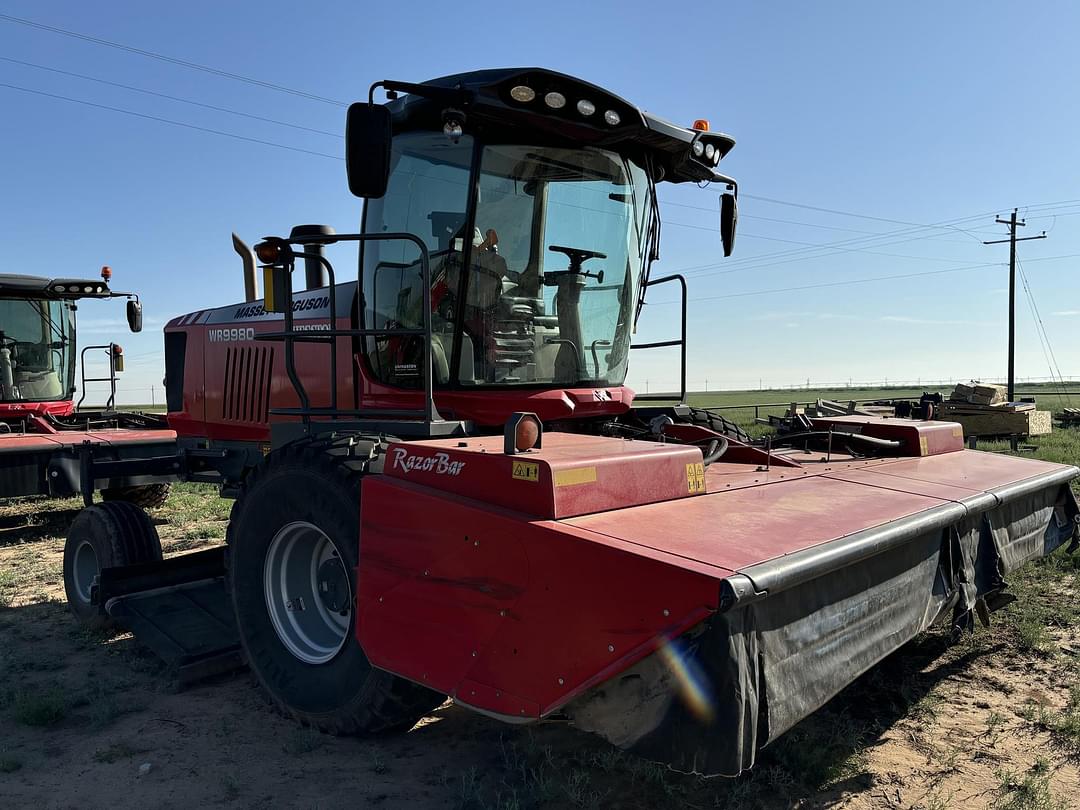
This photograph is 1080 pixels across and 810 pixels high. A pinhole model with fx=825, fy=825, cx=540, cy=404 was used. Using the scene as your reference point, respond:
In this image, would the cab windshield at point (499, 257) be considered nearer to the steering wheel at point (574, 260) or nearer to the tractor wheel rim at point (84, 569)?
the steering wheel at point (574, 260)

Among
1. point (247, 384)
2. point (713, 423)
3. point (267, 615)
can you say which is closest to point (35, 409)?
point (247, 384)

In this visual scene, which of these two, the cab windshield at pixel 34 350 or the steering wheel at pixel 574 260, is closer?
the steering wheel at pixel 574 260

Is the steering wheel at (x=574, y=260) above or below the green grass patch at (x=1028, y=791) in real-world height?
above

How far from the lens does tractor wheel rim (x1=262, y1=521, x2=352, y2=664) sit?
12.2 ft

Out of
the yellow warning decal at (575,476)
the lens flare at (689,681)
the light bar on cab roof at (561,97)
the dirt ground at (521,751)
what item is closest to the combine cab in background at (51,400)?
the dirt ground at (521,751)

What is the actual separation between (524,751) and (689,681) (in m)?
1.28

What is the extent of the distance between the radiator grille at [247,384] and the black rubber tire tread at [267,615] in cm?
152

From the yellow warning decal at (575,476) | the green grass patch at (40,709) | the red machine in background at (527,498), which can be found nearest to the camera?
the red machine in background at (527,498)

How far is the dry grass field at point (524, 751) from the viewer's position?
299cm

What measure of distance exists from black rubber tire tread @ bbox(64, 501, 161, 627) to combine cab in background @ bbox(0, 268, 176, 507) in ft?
7.34

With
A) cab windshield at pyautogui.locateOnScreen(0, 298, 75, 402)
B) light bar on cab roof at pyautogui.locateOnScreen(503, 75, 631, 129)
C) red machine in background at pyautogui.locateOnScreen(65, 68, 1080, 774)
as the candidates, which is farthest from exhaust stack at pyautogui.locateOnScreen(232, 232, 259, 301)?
cab windshield at pyautogui.locateOnScreen(0, 298, 75, 402)

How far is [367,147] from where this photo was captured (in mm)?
3334

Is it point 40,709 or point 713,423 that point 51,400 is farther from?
point 713,423

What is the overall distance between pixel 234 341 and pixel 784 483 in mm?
3836
